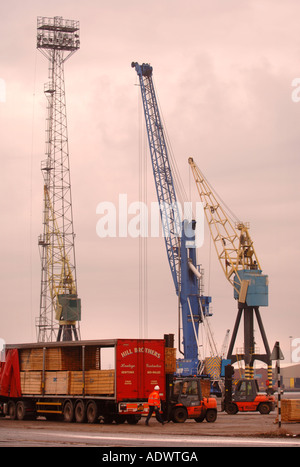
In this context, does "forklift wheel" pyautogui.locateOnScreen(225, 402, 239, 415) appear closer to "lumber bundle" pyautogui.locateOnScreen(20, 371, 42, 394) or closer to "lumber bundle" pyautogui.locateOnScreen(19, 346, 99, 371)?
"lumber bundle" pyautogui.locateOnScreen(19, 346, 99, 371)

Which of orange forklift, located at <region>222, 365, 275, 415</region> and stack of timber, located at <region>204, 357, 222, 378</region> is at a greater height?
stack of timber, located at <region>204, 357, 222, 378</region>

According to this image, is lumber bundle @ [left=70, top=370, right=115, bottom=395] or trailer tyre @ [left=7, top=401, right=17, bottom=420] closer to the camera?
lumber bundle @ [left=70, top=370, right=115, bottom=395]

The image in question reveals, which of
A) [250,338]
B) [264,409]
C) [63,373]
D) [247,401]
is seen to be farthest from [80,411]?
[250,338]

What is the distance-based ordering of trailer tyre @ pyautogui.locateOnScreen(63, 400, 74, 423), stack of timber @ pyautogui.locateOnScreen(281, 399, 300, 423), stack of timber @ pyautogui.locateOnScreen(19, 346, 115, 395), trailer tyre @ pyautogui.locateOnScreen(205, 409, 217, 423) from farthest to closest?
trailer tyre @ pyautogui.locateOnScreen(63, 400, 74, 423) < trailer tyre @ pyautogui.locateOnScreen(205, 409, 217, 423) < stack of timber @ pyautogui.locateOnScreen(19, 346, 115, 395) < stack of timber @ pyautogui.locateOnScreen(281, 399, 300, 423)

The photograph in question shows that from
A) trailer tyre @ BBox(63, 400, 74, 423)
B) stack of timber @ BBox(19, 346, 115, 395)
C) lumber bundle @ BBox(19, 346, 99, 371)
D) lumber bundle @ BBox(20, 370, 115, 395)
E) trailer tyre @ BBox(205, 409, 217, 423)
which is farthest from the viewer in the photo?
lumber bundle @ BBox(19, 346, 99, 371)

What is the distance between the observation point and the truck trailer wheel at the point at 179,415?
111 ft

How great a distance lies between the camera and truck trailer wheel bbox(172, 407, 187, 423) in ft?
111

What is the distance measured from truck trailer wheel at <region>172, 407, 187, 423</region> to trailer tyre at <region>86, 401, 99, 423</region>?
323 cm

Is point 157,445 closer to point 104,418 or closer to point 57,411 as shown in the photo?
point 104,418

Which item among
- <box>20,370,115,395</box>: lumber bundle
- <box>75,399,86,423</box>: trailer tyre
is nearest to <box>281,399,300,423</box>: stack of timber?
<box>20,370,115,395</box>: lumber bundle

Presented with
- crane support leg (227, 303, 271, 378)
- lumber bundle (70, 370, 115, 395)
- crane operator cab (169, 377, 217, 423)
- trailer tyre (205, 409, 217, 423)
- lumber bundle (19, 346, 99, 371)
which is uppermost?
crane support leg (227, 303, 271, 378)

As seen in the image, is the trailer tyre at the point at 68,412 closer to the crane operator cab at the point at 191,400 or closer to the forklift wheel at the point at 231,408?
the crane operator cab at the point at 191,400

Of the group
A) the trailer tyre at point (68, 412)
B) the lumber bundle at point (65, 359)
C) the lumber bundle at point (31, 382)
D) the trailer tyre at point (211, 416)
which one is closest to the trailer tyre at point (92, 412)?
the trailer tyre at point (68, 412)
